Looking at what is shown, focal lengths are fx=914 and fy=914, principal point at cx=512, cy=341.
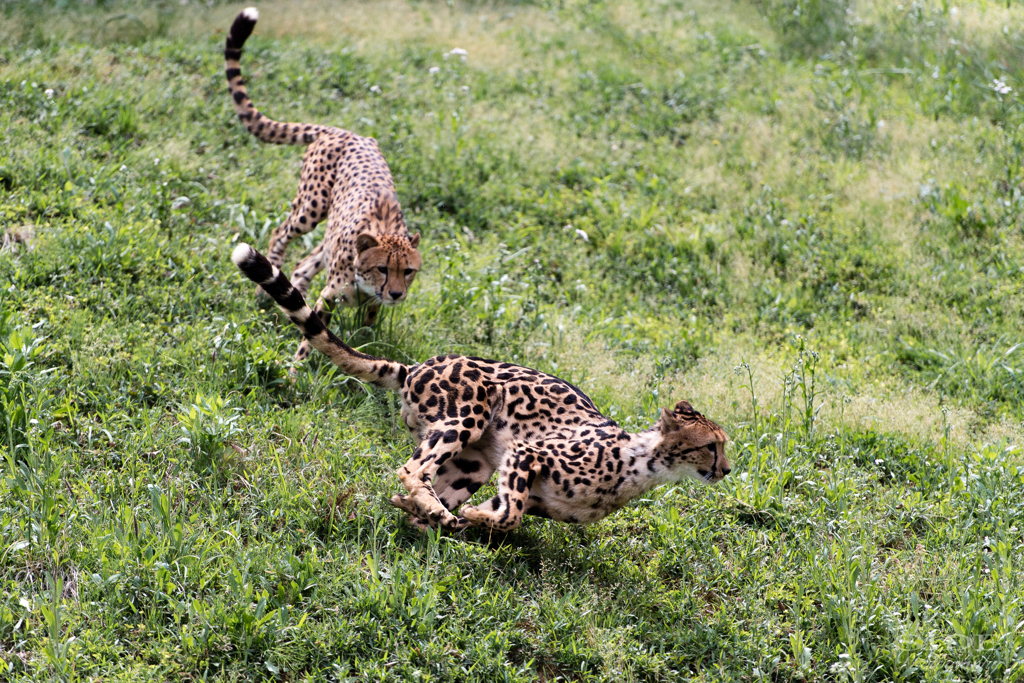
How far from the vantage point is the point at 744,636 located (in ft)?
15.2

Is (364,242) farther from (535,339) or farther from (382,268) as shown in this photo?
(535,339)

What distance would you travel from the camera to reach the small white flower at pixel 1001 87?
10.1m

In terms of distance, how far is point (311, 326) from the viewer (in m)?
5.02

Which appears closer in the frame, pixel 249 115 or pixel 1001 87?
pixel 249 115

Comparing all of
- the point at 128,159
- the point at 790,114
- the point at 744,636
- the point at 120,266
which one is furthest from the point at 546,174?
the point at 744,636

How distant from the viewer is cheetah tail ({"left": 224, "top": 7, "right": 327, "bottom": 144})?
7.89m

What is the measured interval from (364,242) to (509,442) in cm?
187

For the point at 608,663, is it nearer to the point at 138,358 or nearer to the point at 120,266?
the point at 138,358

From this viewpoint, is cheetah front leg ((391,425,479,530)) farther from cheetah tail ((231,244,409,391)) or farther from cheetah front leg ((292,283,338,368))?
cheetah front leg ((292,283,338,368))

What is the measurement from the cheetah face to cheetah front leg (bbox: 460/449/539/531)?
1785 mm

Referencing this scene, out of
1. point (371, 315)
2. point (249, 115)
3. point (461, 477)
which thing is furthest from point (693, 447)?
point (249, 115)

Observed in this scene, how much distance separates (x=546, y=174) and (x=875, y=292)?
348cm

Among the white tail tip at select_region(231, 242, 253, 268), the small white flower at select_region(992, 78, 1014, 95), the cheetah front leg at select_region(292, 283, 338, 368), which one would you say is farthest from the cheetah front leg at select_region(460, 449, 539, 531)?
the small white flower at select_region(992, 78, 1014, 95)

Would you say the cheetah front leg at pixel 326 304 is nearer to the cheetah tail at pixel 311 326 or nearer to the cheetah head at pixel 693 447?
the cheetah tail at pixel 311 326
